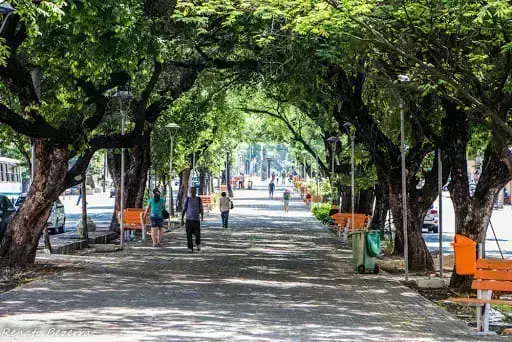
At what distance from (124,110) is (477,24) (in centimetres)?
1474

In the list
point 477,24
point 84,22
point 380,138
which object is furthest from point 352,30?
point 380,138

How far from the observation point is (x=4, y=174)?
5194 centimetres

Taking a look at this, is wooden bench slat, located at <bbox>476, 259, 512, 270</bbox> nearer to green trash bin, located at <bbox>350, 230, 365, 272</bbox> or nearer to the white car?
green trash bin, located at <bbox>350, 230, 365, 272</bbox>

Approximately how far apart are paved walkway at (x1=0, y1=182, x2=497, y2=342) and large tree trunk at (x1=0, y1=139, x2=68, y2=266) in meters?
1.10

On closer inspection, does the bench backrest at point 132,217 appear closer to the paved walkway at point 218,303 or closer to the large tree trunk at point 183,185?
the paved walkway at point 218,303

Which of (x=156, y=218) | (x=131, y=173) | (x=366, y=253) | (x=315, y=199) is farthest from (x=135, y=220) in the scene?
(x=315, y=199)

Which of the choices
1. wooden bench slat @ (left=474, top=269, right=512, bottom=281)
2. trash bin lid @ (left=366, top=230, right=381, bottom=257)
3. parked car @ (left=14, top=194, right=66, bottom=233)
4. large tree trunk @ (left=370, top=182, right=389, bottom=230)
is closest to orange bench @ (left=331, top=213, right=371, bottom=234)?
large tree trunk @ (left=370, top=182, right=389, bottom=230)

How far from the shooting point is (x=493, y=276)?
1141 cm

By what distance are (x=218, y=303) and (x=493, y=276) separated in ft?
13.1

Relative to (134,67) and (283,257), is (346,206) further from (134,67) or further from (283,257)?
(134,67)

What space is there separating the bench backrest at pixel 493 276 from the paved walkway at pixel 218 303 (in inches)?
22.9

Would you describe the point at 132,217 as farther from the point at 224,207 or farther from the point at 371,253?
the point at 371,253

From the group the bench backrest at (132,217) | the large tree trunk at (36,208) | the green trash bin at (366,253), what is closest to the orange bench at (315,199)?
the bench backrest at (132,217)

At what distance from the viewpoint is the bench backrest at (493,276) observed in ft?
37.2
